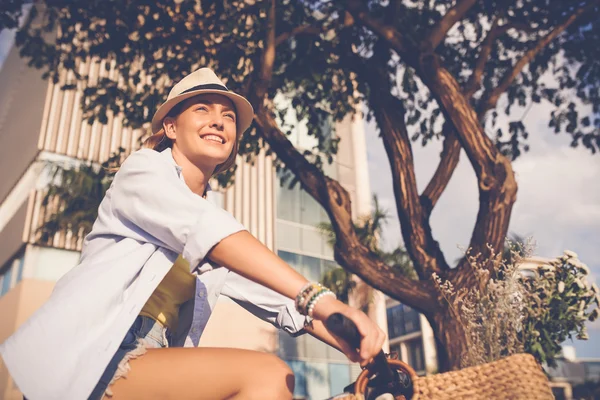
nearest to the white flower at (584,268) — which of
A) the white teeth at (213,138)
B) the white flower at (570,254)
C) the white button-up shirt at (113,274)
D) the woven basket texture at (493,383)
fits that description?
the white flower at (570,254)

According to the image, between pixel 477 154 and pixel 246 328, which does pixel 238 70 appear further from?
pixel 246 328

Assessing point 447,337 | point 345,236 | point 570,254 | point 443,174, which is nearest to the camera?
point 570,254

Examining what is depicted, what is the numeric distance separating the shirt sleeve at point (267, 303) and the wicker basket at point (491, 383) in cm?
34

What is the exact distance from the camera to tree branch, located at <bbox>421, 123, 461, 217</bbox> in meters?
6.09

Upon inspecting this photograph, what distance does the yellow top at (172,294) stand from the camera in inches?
74.0

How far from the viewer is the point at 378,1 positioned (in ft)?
27.0

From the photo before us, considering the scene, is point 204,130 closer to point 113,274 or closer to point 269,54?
point 113,274

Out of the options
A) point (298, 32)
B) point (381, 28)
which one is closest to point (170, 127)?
point (381, 28)

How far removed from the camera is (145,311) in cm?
181

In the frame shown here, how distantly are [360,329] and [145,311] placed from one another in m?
0.86

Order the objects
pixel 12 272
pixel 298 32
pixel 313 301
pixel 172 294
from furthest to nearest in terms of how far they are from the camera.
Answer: pixel 12 272 → pixel 298 32 → pixel 172 294 → pixel 313 301

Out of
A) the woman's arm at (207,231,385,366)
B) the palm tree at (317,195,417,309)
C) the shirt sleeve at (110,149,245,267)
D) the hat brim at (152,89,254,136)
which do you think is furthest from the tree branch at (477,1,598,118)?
the palm tree at (317,195,417,309)

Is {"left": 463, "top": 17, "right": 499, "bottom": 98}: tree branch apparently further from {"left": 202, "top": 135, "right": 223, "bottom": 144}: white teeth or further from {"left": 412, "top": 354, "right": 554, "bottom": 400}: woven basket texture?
{"left": 412, "top": 354, "right": 554, "bottom": 400}: woven basket texture

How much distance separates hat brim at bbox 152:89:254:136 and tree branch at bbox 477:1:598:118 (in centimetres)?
538
